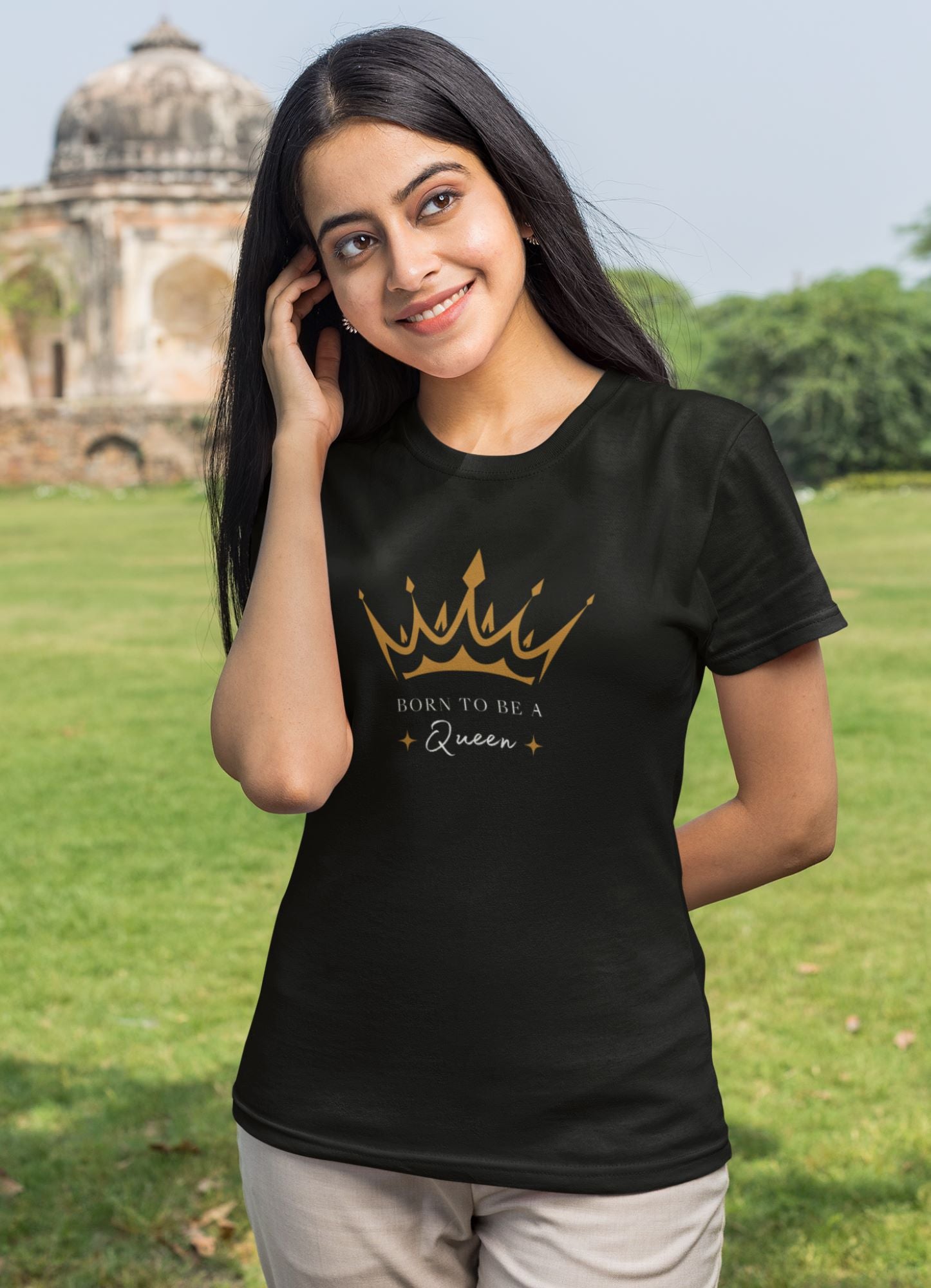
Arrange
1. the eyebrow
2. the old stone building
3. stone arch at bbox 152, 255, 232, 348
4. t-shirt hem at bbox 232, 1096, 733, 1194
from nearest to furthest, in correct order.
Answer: t-shirt hem at bbox 232, 1096, 733, 1194 < the eyebrow < the old stone building < stone arch at bbox 152, 255, 232, 348

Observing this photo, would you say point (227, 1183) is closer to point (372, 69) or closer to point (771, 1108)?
point (771, 1108)

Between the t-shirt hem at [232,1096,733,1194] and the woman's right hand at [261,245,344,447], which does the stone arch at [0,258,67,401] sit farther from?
the t-shirt hem at [232,1096,733,1194]

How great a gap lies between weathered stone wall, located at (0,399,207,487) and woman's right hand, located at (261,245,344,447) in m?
37.8

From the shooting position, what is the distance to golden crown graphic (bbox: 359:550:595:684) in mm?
1761

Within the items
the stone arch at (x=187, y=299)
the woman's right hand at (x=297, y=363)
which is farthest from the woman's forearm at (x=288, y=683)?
the stone arch at (x=187, y=299)

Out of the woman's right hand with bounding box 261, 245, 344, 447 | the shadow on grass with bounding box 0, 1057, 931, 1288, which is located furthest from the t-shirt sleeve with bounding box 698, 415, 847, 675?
the shadow on grass with bounding box 0, 1057, 931, 1288

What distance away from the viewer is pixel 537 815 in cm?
177

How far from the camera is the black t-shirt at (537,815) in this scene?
176 cm

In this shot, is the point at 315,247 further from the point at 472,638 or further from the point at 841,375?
the point at 841,375

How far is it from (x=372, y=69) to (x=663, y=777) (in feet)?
3.03

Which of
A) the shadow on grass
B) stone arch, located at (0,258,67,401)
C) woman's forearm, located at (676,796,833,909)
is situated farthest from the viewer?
stone arch, located at (0,258,67,401)

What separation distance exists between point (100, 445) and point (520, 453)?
39.3 m

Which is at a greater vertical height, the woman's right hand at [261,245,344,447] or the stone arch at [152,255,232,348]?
the stone arch at [152,255,232,348]

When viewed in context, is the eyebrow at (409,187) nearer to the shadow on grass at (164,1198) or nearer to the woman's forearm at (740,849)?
the woman's forearm at (740,849)
